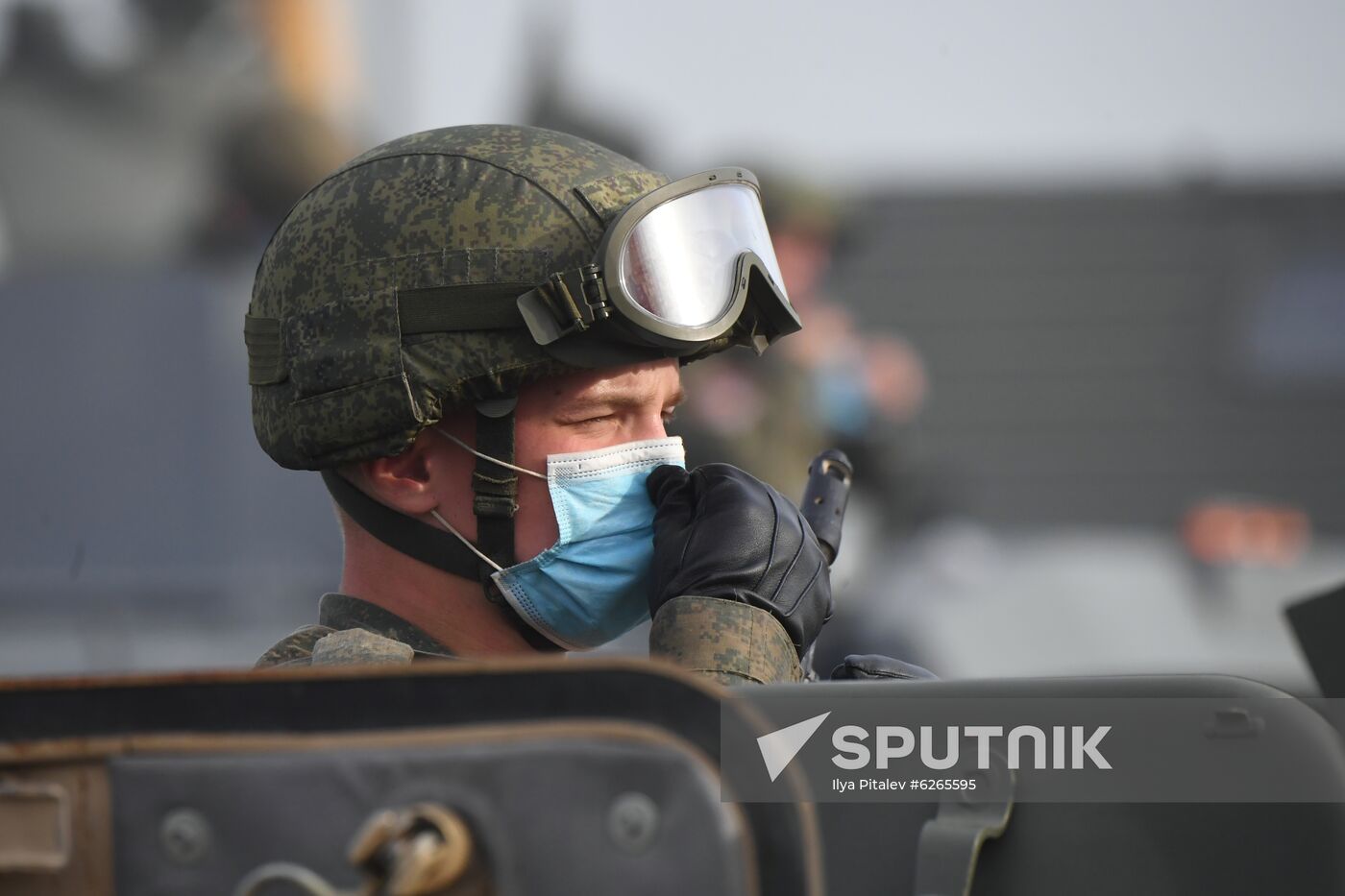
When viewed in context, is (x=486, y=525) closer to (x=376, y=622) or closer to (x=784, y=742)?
(x=376, y=622)

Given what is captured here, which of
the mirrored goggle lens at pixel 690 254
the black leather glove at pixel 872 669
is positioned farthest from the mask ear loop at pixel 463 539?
the black leather glove at pixel 872 669

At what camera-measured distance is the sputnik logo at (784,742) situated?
1079 mm

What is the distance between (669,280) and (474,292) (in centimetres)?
24

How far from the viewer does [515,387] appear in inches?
81.1

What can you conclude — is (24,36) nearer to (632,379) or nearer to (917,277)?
(917,277)

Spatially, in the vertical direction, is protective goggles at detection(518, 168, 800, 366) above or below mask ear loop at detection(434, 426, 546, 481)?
above

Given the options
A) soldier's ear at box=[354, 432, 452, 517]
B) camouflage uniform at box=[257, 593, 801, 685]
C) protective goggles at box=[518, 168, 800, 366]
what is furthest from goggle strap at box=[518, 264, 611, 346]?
camouflage uniform at box=[257, 593, 801, 685]

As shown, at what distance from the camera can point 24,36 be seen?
28.7 ft

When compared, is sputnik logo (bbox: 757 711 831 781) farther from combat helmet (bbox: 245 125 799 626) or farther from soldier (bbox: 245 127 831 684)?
combat helmet (bbox: 245 125 799 626)

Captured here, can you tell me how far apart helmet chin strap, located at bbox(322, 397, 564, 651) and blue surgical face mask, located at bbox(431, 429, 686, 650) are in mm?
13

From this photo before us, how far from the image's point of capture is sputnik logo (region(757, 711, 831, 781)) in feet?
3.54

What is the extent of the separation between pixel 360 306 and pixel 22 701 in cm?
96

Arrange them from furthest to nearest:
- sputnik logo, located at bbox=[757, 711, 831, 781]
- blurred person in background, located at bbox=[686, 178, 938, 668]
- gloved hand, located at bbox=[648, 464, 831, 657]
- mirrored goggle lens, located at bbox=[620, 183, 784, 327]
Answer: blurred person in background, located at bbox=[686, 178, 938, 668] → mirrored goggle lens, located at bbox=[620, 183, 784, 327] → gloved hand, located at bbox=[648, 464, 831, 657] → sputnik logo, located at bbox=[757, 711, 831, 781]

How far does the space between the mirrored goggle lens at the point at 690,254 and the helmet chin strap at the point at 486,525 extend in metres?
0.23
